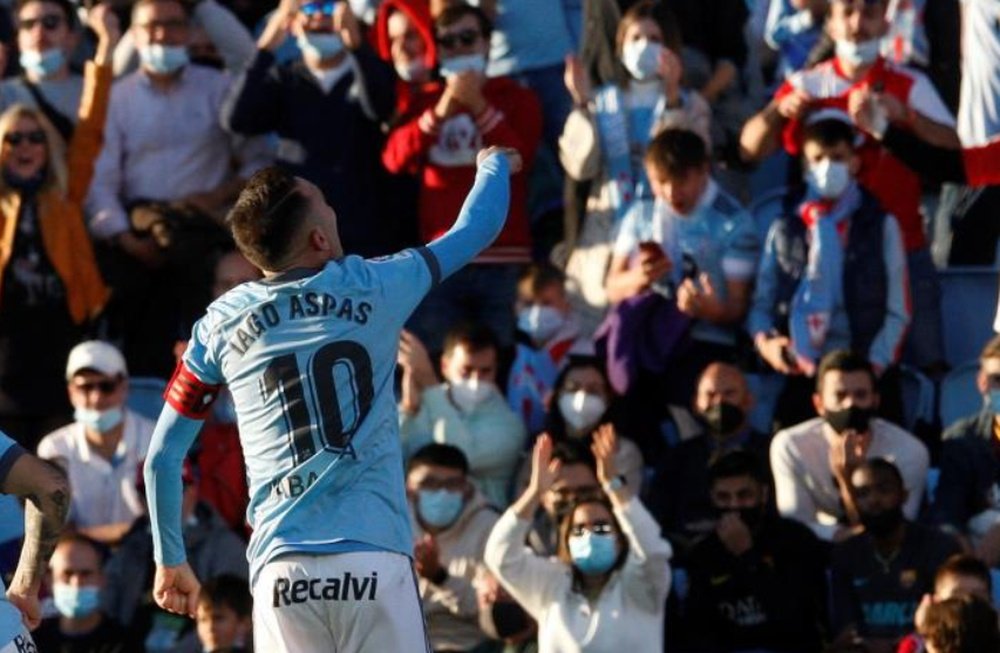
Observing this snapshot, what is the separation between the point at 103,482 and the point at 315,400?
5.55 meters

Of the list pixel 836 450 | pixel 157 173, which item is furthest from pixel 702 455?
pixel 157 173

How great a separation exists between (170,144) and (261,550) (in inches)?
259

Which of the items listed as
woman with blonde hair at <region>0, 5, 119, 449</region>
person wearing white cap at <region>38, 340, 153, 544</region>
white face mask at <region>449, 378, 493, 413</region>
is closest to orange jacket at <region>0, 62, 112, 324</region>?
woman with blonde hair at <region>0, 5, 119, 449</region>

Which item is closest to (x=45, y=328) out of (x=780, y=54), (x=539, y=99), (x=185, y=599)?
(x=539, y=99)

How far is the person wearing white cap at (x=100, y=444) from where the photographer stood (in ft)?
45.3

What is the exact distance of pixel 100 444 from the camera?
1396cm

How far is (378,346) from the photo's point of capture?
8555mm

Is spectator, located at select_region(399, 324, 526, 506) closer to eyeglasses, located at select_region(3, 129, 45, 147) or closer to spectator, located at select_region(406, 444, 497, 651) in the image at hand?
spectator, located at select_region(406, 444, 497, 651)

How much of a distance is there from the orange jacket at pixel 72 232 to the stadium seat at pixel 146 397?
0.42 metres

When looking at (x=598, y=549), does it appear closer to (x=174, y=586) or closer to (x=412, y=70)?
(x=412, y=70)

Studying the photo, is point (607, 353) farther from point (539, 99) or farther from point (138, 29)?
point (138, 29)

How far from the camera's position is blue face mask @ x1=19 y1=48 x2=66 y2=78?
14984 mm

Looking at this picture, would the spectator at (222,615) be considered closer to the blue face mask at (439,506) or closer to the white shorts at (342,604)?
the blue face mask at (439,506)

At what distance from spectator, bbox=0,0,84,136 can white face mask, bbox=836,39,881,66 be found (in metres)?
3.73
